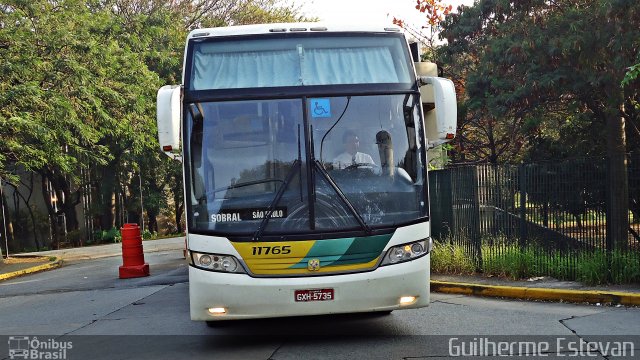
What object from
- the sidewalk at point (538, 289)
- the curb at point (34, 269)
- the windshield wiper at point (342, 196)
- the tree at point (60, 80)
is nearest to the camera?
the windshield wiper at point (342, 196)

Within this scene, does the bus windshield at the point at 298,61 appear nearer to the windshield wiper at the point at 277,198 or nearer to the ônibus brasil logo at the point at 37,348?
the windshield wiper at the point at 277,198

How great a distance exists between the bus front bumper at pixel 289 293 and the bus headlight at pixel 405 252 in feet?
0.22

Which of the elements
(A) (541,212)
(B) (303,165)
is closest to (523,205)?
(A) (541,212)

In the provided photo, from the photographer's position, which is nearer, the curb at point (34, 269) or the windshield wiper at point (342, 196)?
the windshield wiper at point (342, 196)

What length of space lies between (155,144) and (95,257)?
4983mm

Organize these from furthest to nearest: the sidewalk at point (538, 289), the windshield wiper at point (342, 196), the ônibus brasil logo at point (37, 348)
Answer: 1. the sidewalk at point (538, 289)
2. the ônibus brasil logo at point (37, 348)
3. the windshield wiper at point (342, 196)

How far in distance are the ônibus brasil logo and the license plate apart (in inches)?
108

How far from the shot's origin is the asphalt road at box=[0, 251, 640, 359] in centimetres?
716

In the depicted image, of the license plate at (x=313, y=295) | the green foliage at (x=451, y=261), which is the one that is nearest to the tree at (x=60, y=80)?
the green foliage at (x=451, y=261)

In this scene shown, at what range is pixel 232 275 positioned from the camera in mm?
6777

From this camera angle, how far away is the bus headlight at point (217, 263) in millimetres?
6785

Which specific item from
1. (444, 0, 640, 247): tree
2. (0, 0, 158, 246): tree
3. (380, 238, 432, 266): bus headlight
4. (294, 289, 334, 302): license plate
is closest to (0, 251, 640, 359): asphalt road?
(294, 289, 334, 302): license plate

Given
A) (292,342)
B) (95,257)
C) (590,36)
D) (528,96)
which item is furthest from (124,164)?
(292,342)

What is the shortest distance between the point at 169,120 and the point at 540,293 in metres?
5.96
